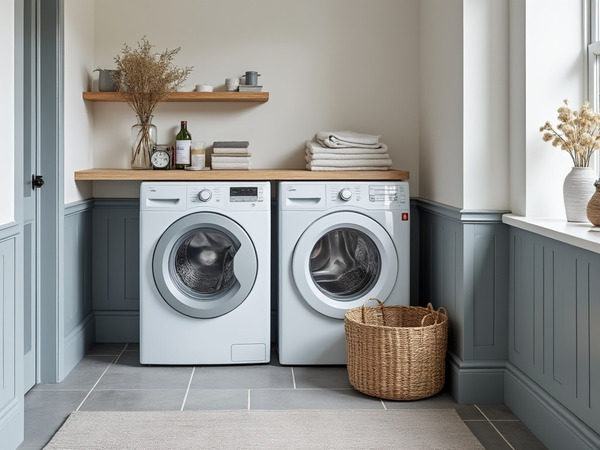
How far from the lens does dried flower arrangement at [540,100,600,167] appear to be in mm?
2596

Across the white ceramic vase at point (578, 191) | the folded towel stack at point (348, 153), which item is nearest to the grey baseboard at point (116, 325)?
the folded towel stack at point (348, 153)

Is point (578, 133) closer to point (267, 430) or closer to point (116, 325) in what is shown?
point (267, 430)

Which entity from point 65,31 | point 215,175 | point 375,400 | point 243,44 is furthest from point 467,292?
point 65,31

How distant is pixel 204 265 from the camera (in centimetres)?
354


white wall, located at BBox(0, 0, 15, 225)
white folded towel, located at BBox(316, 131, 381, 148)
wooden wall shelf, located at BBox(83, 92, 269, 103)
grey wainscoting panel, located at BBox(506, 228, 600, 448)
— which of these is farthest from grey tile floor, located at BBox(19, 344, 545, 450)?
wooden wall shelf, located at BBox(83, 92, 269, 103)

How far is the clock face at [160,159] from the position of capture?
3.68 metres

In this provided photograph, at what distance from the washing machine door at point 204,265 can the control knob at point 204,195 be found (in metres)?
0.07

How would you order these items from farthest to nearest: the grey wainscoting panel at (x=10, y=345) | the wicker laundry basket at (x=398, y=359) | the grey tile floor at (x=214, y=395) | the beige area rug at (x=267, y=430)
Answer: the wicker laundry basket at (x=398, y=359) → the grey tile floor at (x=214, y=395) → the beige area rug at (x=267, y=430) → the grey wainscoting panel at (x=10, y=345)

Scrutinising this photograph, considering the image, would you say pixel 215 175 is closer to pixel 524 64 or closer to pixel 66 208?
pixel 66 208

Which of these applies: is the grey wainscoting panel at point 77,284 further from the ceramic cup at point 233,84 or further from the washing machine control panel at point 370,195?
the washing machine control panel at point 370,195

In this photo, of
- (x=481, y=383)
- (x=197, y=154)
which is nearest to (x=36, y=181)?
(x=197, y=154)

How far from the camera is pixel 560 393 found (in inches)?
97.0

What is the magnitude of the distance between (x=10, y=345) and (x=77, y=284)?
116cm

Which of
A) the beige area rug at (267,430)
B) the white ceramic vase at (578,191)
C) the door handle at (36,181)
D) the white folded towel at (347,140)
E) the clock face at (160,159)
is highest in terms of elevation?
A: the white folded towel at (347,140)
